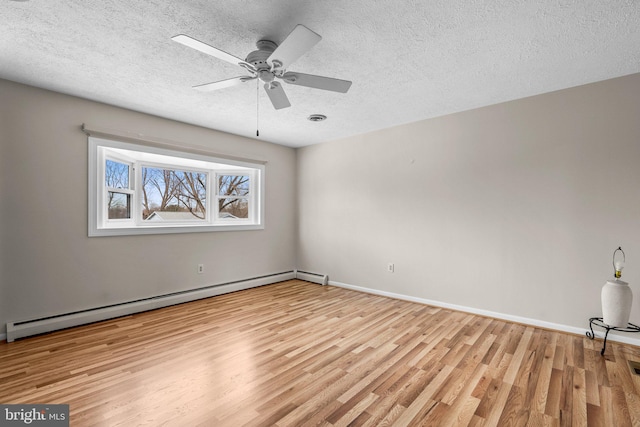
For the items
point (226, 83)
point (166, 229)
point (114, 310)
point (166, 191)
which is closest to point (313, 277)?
point (166, 229)

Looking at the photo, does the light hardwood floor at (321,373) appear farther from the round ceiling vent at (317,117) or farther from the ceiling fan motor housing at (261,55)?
the round ceiling vent at (317,117)

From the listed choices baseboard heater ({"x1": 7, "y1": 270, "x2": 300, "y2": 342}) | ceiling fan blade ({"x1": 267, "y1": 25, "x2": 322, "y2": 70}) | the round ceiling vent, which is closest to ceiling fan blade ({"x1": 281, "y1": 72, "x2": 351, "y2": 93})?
ceiling fan blade ({"x1": 267, "y1": 25, "x2": 322, "y2": 70})

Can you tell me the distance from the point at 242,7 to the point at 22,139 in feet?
8.97

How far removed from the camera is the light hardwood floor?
70.2 inches

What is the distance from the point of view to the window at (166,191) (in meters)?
3.46

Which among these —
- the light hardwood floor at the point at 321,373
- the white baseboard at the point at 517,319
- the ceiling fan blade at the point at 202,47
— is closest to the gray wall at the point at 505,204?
the white baseboard at the point at 517,319

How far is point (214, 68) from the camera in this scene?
2.58 meters

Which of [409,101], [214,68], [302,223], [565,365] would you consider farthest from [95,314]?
[565,365]

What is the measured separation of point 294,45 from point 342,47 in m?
0.64

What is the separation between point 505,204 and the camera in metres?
3.38

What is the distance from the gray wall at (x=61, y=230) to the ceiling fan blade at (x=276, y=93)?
218 cm

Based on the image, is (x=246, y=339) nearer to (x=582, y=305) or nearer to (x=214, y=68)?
(x=214, y=68)

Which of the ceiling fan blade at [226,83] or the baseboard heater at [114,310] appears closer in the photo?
the ceiling fan blade at [226,83]

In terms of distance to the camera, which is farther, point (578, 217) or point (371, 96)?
point (371, 96)
